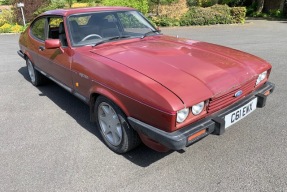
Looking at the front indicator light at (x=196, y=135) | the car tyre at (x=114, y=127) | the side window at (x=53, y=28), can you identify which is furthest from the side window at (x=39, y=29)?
the front indicator light at (x=196, y=135)

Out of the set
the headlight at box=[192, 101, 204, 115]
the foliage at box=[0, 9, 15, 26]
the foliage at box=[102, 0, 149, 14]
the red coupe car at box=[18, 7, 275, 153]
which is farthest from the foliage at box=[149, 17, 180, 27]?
the headlight at box=[192, 101, 204, 115]

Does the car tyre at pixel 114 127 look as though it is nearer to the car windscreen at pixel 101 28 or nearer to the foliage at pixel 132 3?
the car windscreen at pixel 101 28

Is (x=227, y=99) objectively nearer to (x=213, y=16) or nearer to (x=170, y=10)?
(x=213, y=16)

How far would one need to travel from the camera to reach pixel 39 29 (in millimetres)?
4754

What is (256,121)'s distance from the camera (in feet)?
11.9

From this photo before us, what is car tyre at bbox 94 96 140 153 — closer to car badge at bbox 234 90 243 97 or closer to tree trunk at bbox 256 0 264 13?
car badge at bbox 234 90 243 97

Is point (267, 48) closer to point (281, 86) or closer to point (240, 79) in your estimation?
point (281, 86)

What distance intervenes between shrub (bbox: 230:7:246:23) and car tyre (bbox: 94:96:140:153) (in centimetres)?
1413

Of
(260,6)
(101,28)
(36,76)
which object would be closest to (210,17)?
(260,6)

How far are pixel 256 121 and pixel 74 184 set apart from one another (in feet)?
8.46

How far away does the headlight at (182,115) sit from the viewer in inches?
88.1

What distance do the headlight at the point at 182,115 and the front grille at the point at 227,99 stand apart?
0.30 m

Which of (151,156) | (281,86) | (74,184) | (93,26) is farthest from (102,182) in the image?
(281,86)

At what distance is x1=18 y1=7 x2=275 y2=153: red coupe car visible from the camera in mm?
2312
